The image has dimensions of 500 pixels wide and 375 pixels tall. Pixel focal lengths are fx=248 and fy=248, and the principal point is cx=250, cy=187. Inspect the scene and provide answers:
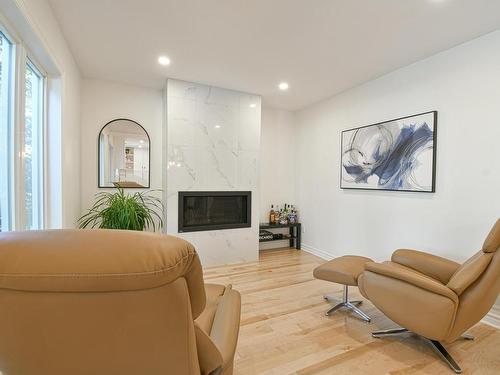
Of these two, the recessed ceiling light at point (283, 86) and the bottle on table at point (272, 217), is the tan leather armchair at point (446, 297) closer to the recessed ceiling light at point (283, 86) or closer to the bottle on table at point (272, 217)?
the recessed ceiling light at point (283, 86)

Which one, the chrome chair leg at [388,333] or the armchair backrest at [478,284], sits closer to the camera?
the armchair backrest at [478,284]

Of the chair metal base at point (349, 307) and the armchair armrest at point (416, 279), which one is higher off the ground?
the armchair armrest at point (416, 279)

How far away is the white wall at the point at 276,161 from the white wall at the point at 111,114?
68.4 inches

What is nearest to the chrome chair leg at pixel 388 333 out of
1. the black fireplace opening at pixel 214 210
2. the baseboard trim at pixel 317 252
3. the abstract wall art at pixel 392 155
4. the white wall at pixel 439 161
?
the white wall at pixel 439 161

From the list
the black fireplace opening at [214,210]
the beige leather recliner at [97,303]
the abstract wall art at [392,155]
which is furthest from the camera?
the black fireplace opening at [214,210]

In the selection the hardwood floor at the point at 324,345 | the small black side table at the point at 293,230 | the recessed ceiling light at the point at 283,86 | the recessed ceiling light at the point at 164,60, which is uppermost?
the recessed ceiling light at the point at 164,60

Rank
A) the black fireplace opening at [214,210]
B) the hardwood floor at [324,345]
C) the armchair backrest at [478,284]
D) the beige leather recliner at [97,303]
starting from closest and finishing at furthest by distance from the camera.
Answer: the beige leather recliner at [97,303], the armchair backrest at [478,284], the hardwood floor at [324,345], the black fireplace opening at [214,210]

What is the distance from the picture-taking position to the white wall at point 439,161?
217 cm

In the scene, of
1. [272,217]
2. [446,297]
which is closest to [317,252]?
[272,217]

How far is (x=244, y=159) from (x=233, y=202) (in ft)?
2.20

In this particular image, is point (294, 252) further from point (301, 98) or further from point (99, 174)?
point (99, 174)

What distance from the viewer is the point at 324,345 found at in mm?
1827

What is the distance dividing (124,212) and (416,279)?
2774 mm

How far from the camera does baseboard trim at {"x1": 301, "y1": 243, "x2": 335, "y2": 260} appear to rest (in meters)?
3.86
